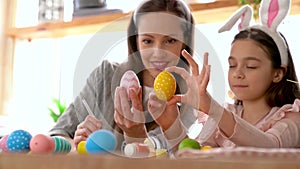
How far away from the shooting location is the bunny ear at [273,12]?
1.13 meters

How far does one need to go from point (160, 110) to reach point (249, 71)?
0.25m

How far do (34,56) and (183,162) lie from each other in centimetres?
230

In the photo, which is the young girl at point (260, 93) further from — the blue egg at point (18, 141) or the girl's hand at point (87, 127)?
the blue egg at point (18, 141)

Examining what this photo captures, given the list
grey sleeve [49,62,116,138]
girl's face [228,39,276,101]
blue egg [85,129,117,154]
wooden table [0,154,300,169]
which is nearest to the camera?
wooden table [0,154,300,169]

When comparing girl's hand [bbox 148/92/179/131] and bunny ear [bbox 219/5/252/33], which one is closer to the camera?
girl's hand [bbox 148/92/179/131]

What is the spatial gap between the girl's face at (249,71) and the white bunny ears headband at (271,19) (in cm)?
6

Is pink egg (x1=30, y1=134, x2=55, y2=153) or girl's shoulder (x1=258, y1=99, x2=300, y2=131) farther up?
girl's shoulder (x1=258, y1=99, x2=300, y2=131)

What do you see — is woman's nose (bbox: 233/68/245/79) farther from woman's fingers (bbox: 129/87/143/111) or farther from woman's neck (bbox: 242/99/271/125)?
woman's fingers (bbox: 129/87/143/111)

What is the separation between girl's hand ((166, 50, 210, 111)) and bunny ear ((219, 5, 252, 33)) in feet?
1.02

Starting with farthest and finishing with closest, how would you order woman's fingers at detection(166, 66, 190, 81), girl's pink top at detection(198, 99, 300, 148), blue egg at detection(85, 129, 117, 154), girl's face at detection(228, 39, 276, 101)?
girl's face at detection(228, 39, 276, 101) → girl's pink top at detection(198, 99, 300, 148) → woman's fingers at detection(166, 66, 190, 81) → blue egg at detection(85, 129, 117, 154)

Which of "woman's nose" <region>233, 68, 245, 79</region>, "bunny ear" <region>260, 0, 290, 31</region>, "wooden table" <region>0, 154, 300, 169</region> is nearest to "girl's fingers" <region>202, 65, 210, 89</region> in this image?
"woman's nose" <region>233, 68, 245, 79</region>

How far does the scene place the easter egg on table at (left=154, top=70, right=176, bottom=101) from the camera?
0.92 m

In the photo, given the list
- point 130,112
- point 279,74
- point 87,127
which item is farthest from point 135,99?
point 279,74

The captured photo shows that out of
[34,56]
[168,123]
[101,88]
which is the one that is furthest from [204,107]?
[34,56]
